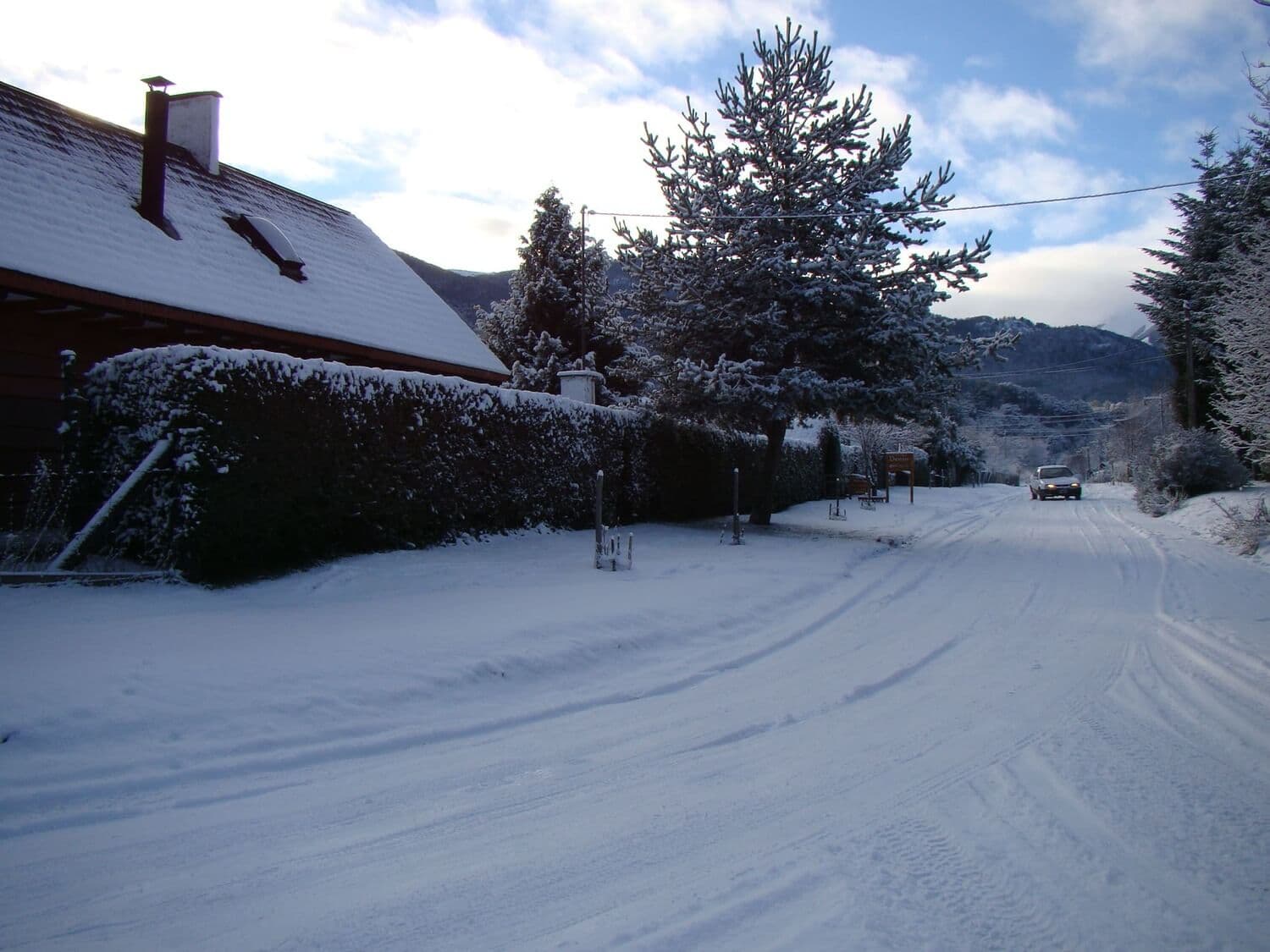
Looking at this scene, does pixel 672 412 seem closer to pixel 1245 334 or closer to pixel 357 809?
pixel 1245 334

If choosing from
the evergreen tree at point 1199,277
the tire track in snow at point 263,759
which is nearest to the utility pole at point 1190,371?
the evergreen tree at point 1199,277


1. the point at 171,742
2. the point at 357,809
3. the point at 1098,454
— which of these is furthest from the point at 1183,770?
the point at 1098,454

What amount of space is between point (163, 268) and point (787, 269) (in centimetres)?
1022

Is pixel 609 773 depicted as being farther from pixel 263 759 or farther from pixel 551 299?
pixel 551 299

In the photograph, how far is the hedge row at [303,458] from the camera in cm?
743

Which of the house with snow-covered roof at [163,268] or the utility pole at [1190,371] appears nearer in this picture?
the house with snow-covered roof at [163,268]

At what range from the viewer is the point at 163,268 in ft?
37.9

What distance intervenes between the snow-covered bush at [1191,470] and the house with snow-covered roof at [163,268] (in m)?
19.3

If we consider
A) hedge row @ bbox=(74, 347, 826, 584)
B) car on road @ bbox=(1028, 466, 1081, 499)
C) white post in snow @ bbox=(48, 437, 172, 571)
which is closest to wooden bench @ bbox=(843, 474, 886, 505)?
car on road @ bbox=(1028, 466, 1081, 499)

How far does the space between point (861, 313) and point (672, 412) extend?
4068mm

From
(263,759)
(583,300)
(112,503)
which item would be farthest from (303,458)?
(583,300)

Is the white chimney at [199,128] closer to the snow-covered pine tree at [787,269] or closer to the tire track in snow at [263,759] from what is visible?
the snow-covered pine tree at [787,269]

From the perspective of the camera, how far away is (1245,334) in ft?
51.8

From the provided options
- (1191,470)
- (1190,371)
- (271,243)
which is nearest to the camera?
(271,243)
